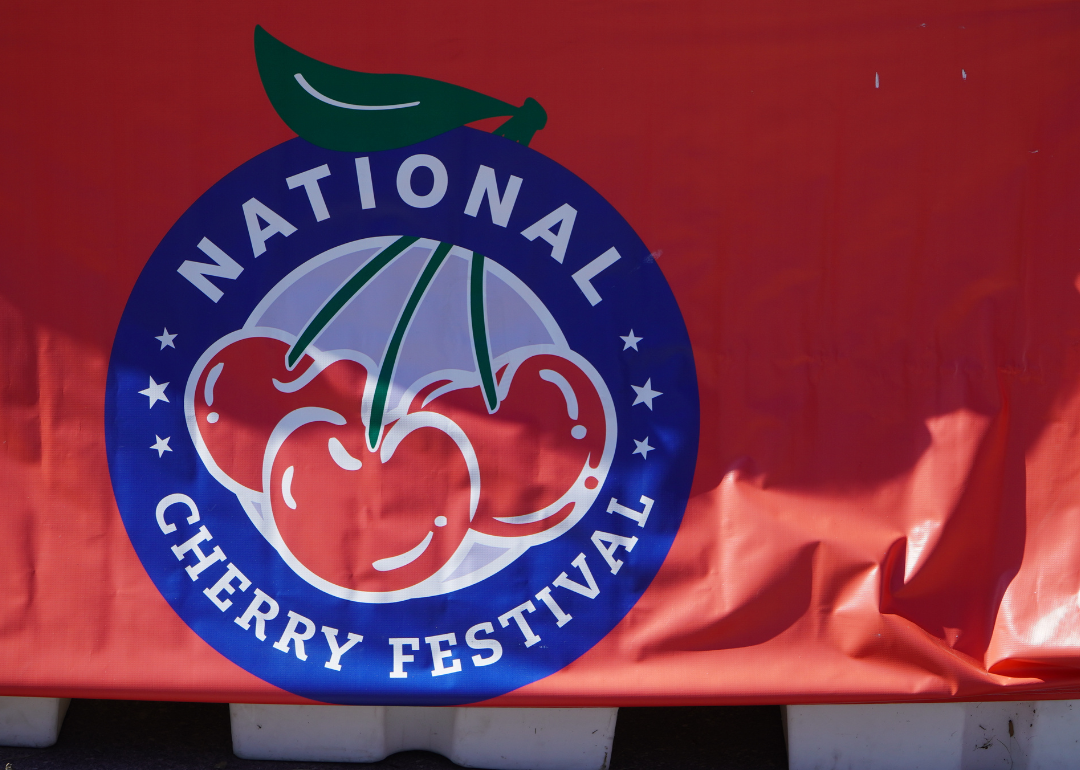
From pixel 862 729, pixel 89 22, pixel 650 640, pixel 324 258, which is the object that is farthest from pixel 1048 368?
pixel 89 22

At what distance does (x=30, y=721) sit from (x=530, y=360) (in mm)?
1612

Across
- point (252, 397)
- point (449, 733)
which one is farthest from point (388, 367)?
point (449, 733)

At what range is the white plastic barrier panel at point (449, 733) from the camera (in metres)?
1.98

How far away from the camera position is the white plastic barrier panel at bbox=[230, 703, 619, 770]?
6.50 feet

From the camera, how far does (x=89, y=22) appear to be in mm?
1895

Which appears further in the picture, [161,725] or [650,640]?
[161,725]

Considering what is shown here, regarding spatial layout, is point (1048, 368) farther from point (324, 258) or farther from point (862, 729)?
point (324, 258)

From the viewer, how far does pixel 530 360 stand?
6.27 feet

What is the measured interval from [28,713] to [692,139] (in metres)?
2.23

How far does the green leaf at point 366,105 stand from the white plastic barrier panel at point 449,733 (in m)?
1.42

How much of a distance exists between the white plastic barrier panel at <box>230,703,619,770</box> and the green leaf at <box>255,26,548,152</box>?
1421mm

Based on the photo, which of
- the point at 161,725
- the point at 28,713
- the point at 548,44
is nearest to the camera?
the point at 548,44

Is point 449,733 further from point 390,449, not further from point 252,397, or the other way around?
point 252,397

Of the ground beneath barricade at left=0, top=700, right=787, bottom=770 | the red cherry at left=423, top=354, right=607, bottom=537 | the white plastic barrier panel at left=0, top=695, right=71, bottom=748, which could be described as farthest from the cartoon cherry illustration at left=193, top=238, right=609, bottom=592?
the white plastic barrier panel at left=0, top=695, right=71, bottom=748
